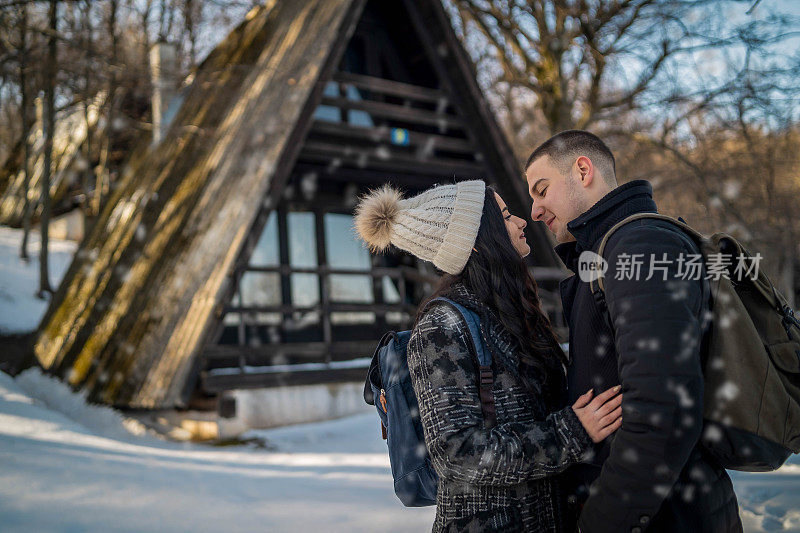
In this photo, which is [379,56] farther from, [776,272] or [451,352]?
[776,272]

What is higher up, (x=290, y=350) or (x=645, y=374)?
(x=645, y=374)

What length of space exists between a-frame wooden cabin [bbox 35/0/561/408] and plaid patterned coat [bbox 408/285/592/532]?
581cm

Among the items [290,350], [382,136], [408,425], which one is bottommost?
[290,350]

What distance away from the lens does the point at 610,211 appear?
210 cm

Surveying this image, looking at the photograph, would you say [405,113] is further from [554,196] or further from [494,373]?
[494,373]

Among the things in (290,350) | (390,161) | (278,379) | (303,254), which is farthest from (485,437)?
(303,254)

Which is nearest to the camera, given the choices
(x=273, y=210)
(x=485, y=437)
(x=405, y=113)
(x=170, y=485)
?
(x=485, y=437)

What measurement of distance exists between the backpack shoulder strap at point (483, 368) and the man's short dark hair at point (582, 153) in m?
0.64

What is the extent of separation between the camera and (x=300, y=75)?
8.72 metres

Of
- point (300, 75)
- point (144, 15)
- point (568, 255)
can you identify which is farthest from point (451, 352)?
point (144, 15)

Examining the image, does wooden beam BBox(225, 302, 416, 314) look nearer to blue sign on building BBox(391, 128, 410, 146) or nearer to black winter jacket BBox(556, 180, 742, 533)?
blue sign on building BBox(391, 128, 410, 146)

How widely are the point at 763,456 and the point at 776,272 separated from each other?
2899 cm

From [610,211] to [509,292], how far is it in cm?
43

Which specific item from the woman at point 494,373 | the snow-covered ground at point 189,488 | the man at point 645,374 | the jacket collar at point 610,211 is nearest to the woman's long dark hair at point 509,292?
the woman at point 494,373
